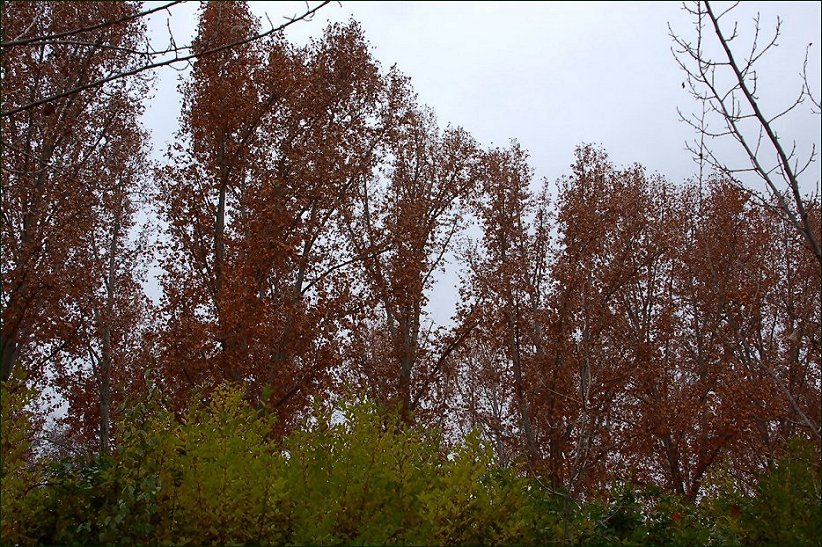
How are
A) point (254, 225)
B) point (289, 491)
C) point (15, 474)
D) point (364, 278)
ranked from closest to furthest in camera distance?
point (289, 491)
point (15, 474)
point (254, 225)
point (364, 278)

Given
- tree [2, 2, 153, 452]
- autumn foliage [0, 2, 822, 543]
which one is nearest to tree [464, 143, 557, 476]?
autumn foliage [0, 2, 822, 543]

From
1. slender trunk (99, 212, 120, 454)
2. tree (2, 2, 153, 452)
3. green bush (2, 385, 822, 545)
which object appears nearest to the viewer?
green bush (2, 385, 822, 545)

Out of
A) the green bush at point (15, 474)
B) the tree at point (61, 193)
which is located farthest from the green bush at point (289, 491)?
the tree at point (61, 193)

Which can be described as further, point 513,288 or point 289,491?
point 513,288

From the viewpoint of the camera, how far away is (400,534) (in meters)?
3.09

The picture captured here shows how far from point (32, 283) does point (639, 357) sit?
1187 cm

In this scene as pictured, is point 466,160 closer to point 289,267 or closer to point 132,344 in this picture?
point 289,267

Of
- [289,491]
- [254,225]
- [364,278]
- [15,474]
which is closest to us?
[289,491]

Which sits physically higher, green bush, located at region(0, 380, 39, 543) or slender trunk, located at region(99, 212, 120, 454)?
slender trunk, located at region(99, 212, 120, 454)

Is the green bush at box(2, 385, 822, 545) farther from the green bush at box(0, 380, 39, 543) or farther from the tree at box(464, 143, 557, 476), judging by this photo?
the tree at box(464, 143, 557, 476)

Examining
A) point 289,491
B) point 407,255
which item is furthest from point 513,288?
point 289,491

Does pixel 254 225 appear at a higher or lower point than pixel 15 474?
higher

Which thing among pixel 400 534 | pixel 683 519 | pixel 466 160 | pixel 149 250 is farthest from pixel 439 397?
pixel 400 534

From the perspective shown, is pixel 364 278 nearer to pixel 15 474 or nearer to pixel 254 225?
pixel 254 225
